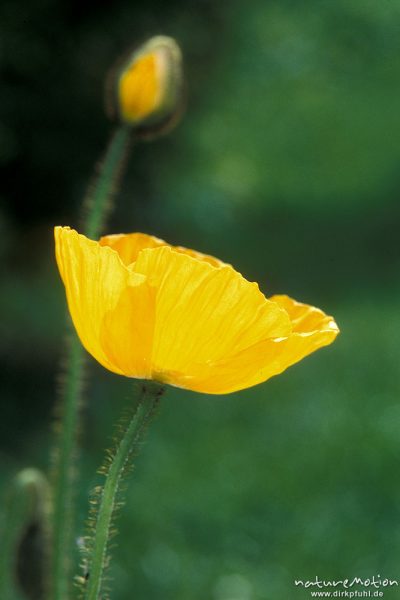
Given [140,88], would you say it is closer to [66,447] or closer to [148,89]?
[148,89]

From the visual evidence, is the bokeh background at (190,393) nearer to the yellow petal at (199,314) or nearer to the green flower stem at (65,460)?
the green flower stem at (65,460)

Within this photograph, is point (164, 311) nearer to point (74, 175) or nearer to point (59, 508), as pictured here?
point (59, 508)

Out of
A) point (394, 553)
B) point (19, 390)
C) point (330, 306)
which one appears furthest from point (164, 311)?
point (330, 306)

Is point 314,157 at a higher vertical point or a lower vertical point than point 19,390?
higher

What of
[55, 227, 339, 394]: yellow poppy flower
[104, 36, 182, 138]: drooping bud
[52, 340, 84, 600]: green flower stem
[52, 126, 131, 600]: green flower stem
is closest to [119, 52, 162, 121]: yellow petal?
[104, 36, 182, 138]: drooping bud

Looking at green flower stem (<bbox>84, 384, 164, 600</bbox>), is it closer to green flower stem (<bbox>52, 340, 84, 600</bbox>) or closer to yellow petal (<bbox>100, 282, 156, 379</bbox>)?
yellow petal (<bbox>100, 282, 156, 379</bbox>)

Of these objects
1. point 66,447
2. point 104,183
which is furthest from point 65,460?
point 104,183

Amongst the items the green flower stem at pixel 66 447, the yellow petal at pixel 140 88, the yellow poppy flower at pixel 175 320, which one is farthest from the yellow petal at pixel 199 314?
the yellow petal at pixel 140 88
